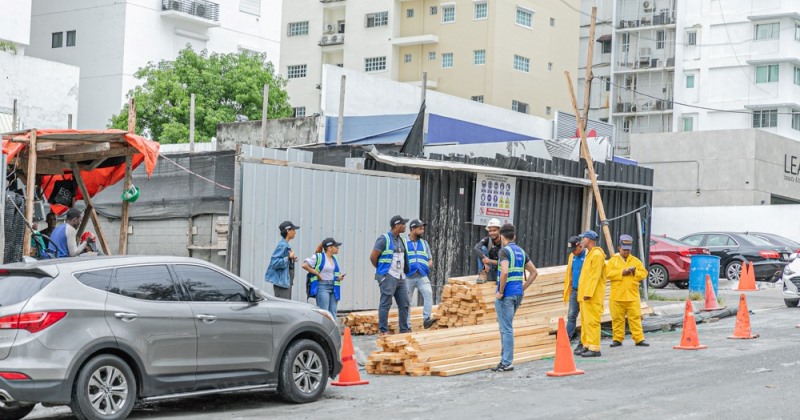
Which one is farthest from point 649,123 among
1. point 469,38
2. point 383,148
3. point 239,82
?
point 383,148

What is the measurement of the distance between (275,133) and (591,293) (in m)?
15.9

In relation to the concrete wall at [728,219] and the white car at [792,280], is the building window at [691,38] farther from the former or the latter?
the white car at [792,280]

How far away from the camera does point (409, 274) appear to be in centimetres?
1562

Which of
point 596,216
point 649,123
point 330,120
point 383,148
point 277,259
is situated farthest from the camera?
point 649,123

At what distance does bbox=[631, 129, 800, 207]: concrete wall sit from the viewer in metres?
44.6

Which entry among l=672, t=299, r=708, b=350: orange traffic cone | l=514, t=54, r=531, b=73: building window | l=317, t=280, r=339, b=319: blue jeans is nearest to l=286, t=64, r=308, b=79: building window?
l=514, t=54, r=531, b=73: building window

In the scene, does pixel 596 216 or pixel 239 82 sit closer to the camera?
pixel 596 216

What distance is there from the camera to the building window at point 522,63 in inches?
2437

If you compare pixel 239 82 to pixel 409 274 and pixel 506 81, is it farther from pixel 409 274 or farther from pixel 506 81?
pixel 409 274

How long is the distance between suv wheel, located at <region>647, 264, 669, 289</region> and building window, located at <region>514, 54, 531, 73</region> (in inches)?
1382

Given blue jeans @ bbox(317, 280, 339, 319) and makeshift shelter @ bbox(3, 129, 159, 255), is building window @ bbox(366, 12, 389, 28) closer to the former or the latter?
makeshift shelter @ bbox(3, 129, 159, 255)

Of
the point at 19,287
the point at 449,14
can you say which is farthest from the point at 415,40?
the point at 19,287

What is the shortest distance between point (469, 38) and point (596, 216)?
1609 inches

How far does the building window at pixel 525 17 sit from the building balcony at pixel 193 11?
17.8 meters
